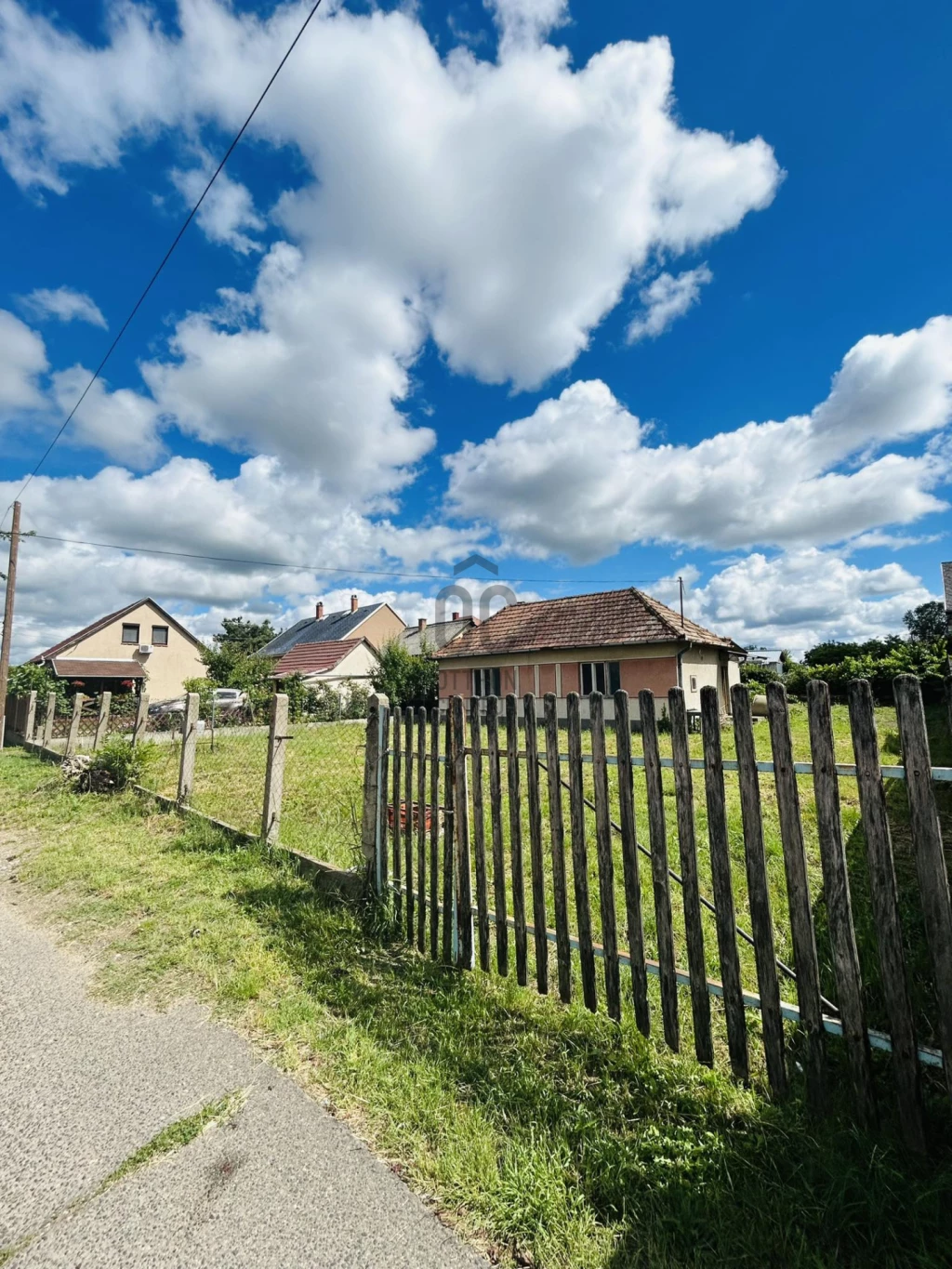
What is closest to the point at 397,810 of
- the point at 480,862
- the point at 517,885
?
the point at 480,862

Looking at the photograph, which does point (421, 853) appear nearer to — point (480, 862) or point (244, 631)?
point (480, 862)

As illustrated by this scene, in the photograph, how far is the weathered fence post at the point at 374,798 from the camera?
14.3 ft

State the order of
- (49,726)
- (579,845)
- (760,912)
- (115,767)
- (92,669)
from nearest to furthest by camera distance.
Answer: (760,912) < (579,845) < (115,767) < (49,726) < (92,669)

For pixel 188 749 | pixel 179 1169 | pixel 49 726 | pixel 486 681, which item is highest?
pixel 486 681

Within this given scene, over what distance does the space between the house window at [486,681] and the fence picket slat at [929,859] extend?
20.4 metres

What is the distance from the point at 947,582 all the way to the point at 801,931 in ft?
74.4

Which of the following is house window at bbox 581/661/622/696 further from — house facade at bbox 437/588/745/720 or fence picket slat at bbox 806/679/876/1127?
fence picket slat at bbox 806/679/876/1127

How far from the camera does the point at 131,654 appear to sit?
36.0 metres

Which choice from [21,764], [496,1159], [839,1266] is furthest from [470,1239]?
[21,764]

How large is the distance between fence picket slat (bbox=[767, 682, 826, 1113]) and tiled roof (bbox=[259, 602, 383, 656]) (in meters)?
32.9

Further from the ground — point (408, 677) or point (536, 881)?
point (408, 677)

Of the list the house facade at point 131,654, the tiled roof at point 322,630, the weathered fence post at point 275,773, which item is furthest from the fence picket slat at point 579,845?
the house facade at point 131,654

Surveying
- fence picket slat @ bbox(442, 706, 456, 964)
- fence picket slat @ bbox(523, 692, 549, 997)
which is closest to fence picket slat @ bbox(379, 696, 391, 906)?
fence picket slat @ bbox(442, 706, 456, 964)

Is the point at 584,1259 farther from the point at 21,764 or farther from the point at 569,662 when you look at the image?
the point at 569,662
